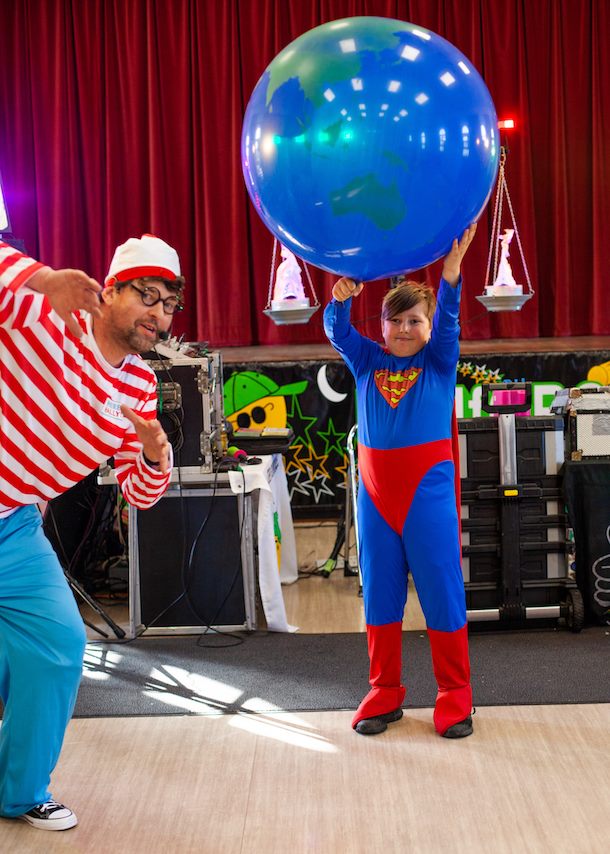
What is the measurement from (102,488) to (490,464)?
2.01 m

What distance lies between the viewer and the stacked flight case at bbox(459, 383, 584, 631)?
12.2 feet

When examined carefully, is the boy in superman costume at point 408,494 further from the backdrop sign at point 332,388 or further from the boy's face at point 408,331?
the backdrop sign at point 332,388

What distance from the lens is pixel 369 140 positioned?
1946 mm

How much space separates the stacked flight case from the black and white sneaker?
6.01 ft

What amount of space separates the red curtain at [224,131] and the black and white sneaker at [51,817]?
15.4ft

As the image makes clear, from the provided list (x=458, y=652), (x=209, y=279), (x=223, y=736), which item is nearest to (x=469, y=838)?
(x=458, y=652)

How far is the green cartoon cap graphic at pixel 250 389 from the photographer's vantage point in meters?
5.76

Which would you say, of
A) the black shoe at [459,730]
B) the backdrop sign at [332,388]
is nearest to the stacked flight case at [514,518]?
the black shoe at [459,730]

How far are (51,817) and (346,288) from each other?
157 cm

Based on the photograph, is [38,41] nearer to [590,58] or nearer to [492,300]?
[590,58]

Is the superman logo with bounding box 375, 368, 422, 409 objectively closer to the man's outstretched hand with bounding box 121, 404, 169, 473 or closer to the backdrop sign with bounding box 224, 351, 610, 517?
the man's outstretched hand with bounding box 121, 404, 169, 473

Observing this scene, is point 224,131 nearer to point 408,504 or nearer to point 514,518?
point 514,518

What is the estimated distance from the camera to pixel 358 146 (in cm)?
194

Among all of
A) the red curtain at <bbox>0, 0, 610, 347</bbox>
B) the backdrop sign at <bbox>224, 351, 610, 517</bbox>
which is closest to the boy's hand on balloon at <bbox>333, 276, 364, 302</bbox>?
the backdrop sign at <bbox>224, 351, 610, 517</bbox>
